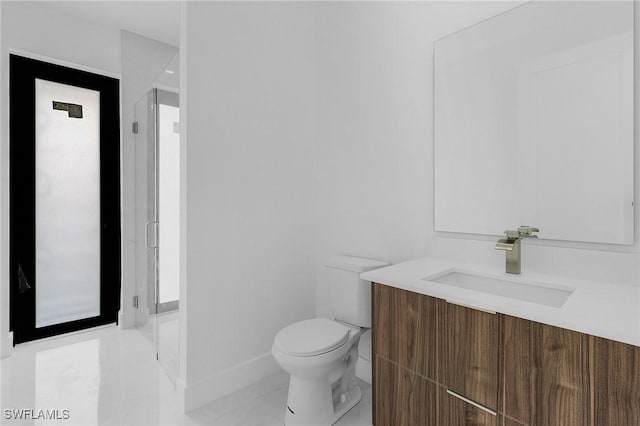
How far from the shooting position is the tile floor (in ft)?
5.72

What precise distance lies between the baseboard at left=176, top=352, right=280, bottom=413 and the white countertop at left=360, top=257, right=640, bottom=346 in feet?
3.57

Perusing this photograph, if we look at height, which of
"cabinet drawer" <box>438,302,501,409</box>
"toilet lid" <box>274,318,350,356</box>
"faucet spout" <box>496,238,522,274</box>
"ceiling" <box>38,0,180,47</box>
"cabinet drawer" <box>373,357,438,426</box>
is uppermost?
"ceiling" <box>38,0,180,47</box>

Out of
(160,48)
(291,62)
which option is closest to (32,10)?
(160,48)

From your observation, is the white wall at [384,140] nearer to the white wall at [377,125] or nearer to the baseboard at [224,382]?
the white wall at [377,125]

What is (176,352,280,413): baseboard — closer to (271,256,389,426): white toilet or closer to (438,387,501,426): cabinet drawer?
(271,256,389,426): white toilet

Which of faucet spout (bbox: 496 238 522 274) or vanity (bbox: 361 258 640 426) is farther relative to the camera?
faucet spout (bbox: 496 238 522 274)

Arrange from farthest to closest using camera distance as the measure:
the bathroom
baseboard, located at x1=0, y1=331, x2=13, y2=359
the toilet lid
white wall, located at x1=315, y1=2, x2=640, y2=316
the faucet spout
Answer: baseboard, located at x1=0, y1=331, x2=13, y2=359 → the bathroom → white wall, located at x1=315, y1=2, x2=640, y2=316 → the toilet lid → the faucet spout

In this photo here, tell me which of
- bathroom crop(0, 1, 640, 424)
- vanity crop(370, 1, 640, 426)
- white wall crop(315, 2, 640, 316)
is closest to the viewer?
vanity crop(370, 1, 640, 426)

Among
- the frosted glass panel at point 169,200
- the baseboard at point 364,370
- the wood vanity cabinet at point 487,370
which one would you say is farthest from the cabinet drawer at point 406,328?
the frosted glass panel at point 169,200

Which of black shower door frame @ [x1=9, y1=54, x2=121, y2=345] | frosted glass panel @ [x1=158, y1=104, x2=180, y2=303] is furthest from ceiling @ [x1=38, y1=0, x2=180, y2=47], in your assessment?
frosted glass panel @ [x1=158, y1=104, x2=180, y2=303]

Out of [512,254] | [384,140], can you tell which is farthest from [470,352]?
[384,140]

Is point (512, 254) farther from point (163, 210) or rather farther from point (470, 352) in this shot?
point (163, 210)

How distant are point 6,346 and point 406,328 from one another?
112 inches

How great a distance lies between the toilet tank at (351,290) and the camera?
6.10ft
